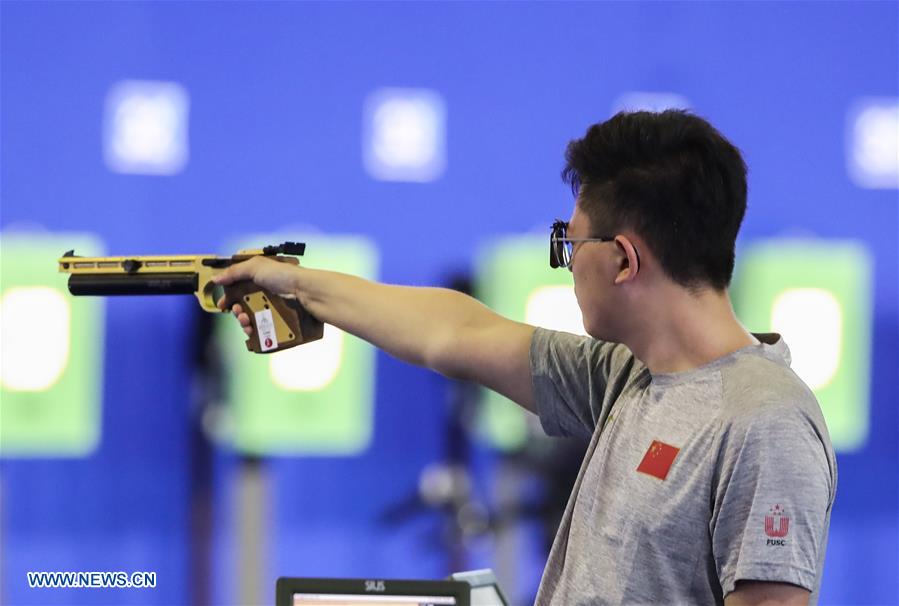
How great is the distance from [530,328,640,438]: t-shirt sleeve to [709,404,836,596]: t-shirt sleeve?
333 millimetres

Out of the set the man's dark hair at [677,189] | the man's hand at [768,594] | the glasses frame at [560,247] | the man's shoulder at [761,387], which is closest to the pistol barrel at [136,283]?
the glasses frame at [560,247]

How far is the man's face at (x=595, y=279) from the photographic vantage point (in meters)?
1.45

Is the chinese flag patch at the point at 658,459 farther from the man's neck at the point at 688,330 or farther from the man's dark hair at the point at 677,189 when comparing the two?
the man's dark hair at the point at 677,189

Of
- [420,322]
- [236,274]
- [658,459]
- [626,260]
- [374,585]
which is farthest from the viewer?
[236,274]

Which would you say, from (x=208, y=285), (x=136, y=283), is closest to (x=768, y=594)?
(x=208, y=285)

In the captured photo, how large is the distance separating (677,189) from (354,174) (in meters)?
1.62

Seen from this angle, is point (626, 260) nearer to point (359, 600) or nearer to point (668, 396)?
point (668, 396)

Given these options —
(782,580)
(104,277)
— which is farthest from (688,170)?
(104,277)

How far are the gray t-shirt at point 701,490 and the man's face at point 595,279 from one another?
0.32 feet

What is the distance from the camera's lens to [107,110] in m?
2.87

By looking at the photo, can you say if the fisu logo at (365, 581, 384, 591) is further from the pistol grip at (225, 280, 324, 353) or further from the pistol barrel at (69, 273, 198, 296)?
the pistol barrel at (69, 273, 198, 296)

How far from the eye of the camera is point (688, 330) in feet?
4.65

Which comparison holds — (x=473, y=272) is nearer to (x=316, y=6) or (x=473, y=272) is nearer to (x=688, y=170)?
(x=316, y=6)

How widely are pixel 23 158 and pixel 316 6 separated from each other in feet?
2.95
